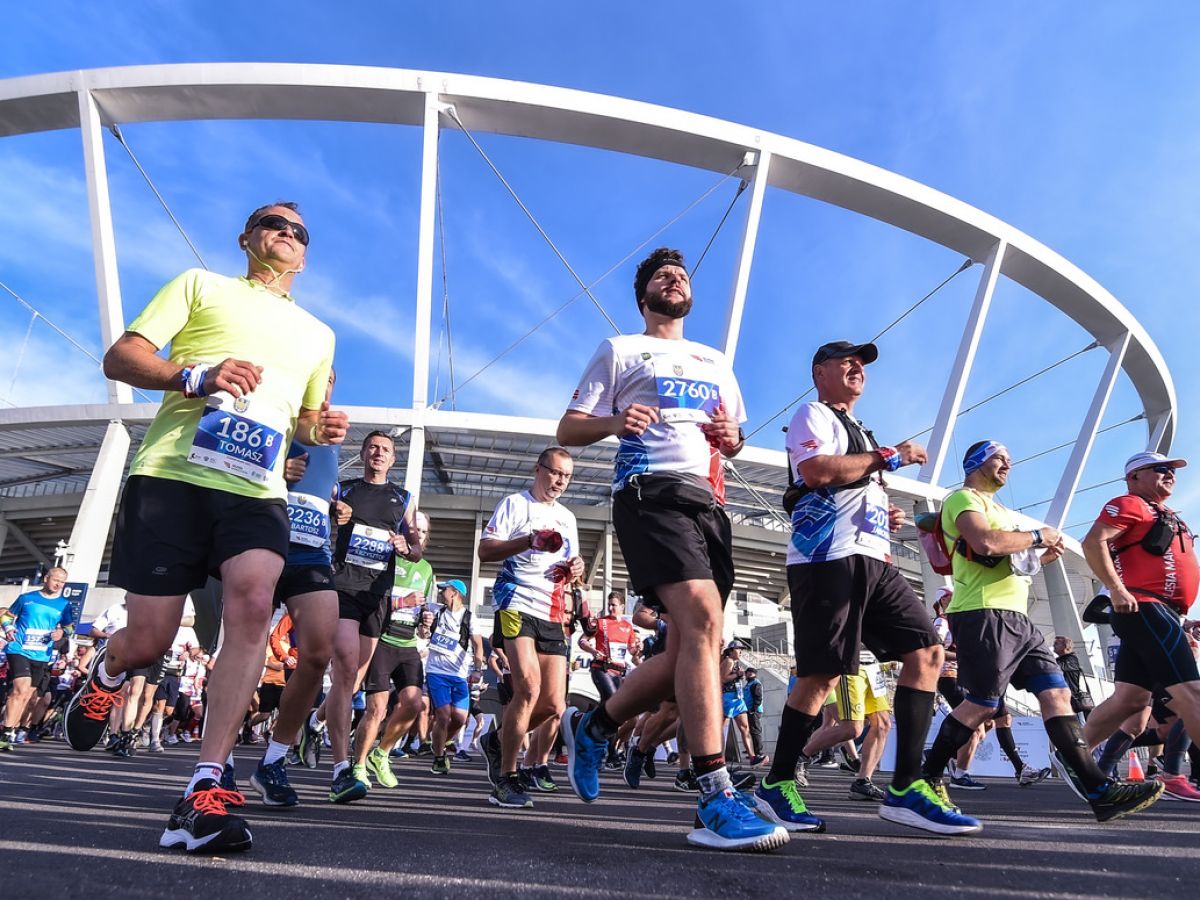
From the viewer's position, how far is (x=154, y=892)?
5.44ft

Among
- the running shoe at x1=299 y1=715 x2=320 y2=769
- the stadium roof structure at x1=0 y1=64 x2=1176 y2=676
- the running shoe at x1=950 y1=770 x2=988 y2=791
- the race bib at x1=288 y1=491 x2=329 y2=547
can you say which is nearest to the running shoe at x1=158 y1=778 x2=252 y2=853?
the race bib at x1=288 y1=491 x2=329 y2=547

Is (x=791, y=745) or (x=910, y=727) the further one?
(x=910, y=727)

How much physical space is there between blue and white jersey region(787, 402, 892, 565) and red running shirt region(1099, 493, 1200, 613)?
2.00 metres

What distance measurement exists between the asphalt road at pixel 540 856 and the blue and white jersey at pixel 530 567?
1.12 metres

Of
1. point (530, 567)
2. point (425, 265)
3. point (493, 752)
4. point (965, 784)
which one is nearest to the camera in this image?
point (493, 752)

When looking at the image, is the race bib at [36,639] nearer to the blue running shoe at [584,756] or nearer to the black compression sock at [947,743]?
the blue running shoe at [584,756]

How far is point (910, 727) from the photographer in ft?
11.2


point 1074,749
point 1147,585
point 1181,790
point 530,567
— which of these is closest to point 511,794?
point 530,567

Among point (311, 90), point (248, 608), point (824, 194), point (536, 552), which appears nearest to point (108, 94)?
point (311, 90)

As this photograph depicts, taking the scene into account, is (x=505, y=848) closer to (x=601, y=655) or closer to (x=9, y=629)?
(x=601, y=655)

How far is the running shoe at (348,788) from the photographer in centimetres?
401

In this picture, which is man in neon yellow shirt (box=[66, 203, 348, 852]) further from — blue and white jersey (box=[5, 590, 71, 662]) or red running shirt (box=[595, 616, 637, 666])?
blue and white jersey (box=[5, 590, 71, 662])

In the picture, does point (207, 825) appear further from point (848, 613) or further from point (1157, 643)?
point (1157, 643)

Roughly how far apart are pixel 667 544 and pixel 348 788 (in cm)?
231
